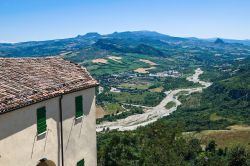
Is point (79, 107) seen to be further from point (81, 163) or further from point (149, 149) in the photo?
point (149, 149)

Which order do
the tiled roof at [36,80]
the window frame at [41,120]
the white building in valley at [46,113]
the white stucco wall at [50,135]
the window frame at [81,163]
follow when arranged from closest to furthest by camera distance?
the white stucco wall at [50,135]
the white building in valley at [46,113]
the tiled roof at [36,80]
the window frame at [41,120]
the window frame at [81,163]

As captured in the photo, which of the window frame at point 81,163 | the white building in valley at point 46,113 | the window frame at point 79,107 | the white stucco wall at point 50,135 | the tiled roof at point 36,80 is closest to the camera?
the white stucco wall at point 50,135

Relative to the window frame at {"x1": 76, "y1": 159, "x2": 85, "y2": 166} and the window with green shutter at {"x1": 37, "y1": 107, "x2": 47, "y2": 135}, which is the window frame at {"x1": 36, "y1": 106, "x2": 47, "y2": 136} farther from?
the window frame at {"x1": 76, "y1": 159, "x2": 85, "y2": 166}

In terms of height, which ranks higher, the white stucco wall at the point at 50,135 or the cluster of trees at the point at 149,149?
the white stucco wall at the point at 50,135

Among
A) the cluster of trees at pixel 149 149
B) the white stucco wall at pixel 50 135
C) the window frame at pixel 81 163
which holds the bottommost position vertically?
the cluster of trees at pixel 149 149

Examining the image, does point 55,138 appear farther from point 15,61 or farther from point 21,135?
point 15,61

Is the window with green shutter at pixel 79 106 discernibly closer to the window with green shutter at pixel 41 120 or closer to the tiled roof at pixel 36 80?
the tiled roof at pixel 36 80

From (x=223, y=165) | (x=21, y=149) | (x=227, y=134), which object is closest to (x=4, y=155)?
(x=21, y=149)

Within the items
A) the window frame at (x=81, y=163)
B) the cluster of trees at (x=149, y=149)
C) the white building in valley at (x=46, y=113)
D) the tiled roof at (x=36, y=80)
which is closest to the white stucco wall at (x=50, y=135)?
the white building in valley at (x=46, y=113)
